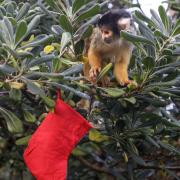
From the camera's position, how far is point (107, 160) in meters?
3.19

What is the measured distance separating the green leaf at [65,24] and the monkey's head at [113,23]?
57 centimetres

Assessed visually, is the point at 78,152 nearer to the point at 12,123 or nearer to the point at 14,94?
the point at 12,123

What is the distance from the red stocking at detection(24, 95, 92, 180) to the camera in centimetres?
216

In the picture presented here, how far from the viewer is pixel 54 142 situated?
7.20 ft

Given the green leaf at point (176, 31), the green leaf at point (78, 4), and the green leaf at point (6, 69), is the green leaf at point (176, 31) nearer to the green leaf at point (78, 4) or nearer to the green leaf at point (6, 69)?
the green leaf at point (78, 4)

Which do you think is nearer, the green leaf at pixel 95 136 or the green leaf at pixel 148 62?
the green leaf at pixel 148 62

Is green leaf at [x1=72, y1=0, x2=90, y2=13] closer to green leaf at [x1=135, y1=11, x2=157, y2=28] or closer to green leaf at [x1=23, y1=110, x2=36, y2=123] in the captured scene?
green leaf at [x1=135, y1=11, x2=157, y2=28]

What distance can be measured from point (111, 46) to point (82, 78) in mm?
829

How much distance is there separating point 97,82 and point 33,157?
51cm

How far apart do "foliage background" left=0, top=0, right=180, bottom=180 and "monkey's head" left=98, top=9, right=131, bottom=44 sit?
0.72ft

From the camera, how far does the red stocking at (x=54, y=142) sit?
7.08 ft

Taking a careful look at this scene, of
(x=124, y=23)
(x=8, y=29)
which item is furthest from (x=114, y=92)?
(x=124, y=23)

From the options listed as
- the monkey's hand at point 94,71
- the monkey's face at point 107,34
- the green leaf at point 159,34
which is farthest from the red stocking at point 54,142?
the monkey's face at point 107,34

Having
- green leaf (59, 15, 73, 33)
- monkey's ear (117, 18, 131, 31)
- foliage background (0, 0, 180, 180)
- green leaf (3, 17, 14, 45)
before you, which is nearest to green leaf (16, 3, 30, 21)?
foliage background (0, 0, 180, 180)
